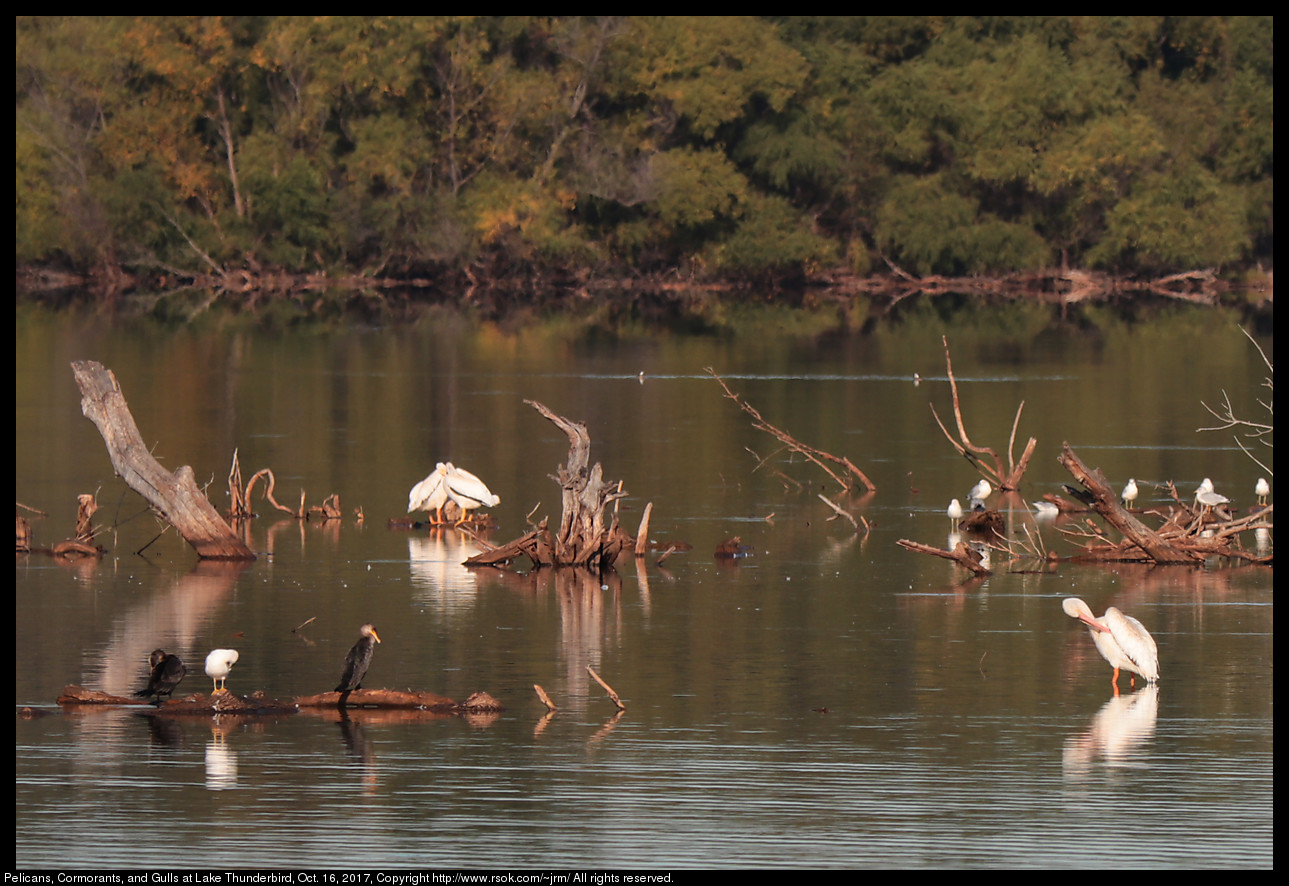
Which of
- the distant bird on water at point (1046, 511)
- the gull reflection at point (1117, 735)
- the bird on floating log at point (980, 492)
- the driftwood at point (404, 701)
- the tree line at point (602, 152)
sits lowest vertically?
the gull reflection at point (1117, 735)

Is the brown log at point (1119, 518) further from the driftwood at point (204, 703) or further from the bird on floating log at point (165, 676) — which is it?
the bird on floating log at point (165, 676)

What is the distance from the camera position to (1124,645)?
46.3ft

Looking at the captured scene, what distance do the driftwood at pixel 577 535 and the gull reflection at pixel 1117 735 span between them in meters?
5.53

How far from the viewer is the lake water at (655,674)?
1082 centimetres

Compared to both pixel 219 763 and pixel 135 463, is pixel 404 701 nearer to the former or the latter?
pixel 219 763

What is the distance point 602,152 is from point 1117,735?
2780 inches

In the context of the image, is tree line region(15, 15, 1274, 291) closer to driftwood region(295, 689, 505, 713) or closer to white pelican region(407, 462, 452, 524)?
white pelican region(407, 462, 452, 524)

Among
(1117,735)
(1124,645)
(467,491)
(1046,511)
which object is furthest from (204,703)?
(1046,511)

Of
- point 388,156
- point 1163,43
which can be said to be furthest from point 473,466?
point 1163,43

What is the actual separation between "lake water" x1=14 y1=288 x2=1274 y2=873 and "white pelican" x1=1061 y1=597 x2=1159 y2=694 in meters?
0.16

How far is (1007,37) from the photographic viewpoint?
297ft

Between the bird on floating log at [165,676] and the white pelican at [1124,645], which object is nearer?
the bird on floating log at [165,676]

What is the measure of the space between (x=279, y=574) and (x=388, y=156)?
63533 millimetres

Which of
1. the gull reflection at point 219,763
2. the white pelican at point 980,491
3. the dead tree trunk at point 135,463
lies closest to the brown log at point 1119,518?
the white pelican at point 980,491
